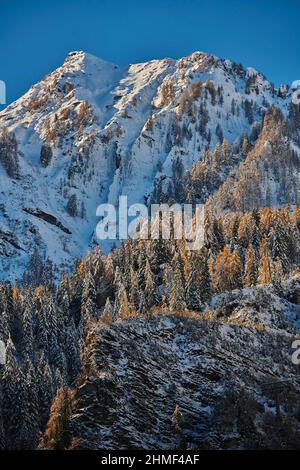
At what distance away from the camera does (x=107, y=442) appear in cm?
3416

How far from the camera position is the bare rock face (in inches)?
1412

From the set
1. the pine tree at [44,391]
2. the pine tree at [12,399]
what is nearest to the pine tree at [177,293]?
the pine tree at [44,391]

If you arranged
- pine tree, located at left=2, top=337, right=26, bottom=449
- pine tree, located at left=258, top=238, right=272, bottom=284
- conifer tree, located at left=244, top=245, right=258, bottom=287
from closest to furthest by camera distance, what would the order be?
1. pine tree, located at left=2, top=337, right=26, bottom=449
2. pine tree, located at left=258, top=238, right=272, bottom=284
3. conifer tree, located at left=244, top=245, right=258, bottom=287

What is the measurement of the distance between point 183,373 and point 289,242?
231 ft

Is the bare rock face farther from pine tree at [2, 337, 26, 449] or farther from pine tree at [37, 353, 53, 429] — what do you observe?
pine tree at [37, 353, 53, 429]

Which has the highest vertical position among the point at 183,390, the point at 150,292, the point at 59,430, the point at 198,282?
the point at 198,282

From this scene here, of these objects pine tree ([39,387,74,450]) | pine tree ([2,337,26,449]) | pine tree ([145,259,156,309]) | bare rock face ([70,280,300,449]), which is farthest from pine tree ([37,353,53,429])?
pine tree ([39,387,74,450])

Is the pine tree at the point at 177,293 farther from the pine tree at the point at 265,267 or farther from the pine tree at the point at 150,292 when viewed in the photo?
the pine tree at the point at 265,267

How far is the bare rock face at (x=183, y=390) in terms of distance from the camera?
1412 inches

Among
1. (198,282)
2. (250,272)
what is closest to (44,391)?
(198,282)

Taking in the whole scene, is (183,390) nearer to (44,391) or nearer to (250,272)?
(44,391)

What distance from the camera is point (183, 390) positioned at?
40625 millimetres
